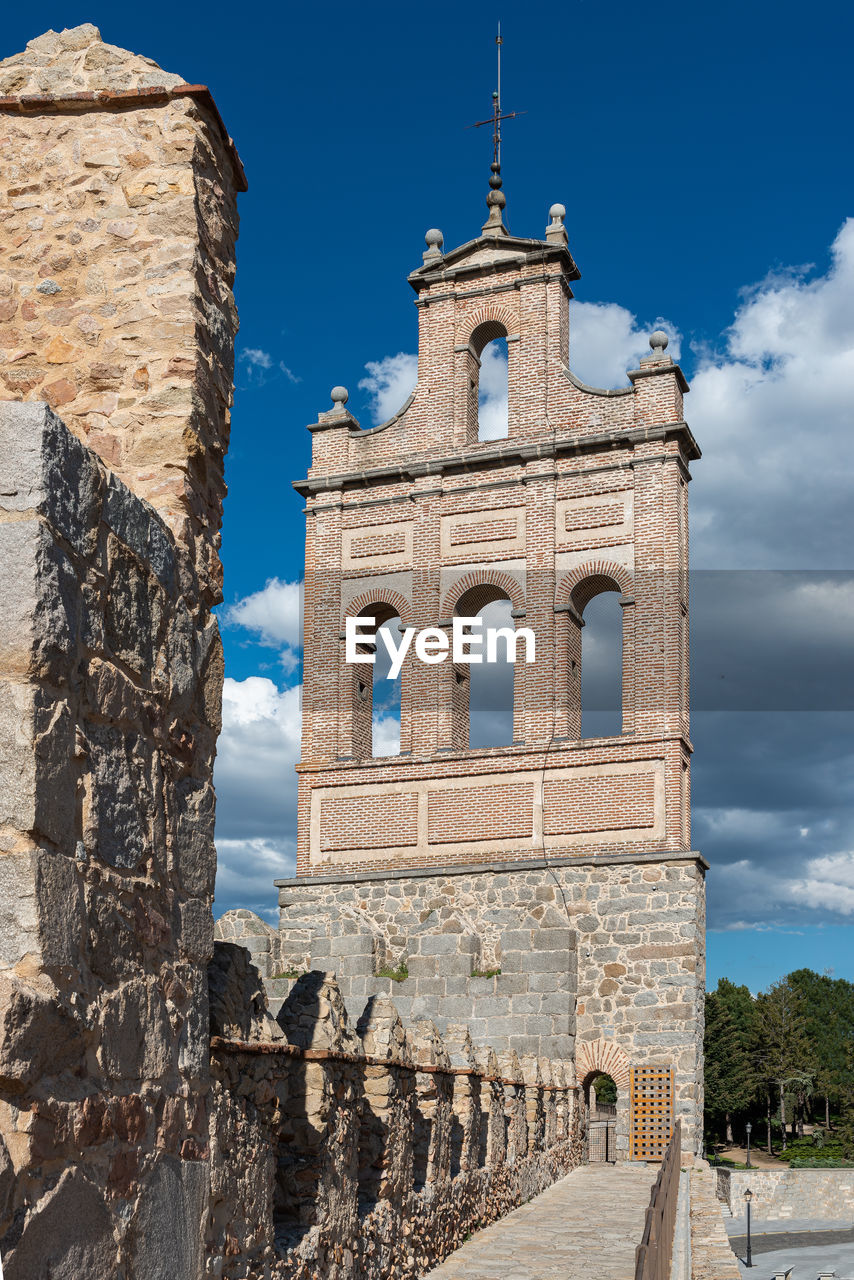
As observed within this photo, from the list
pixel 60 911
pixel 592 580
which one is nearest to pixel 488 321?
pixel 592 580

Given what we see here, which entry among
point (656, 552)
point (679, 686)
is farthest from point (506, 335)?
point (679, 686)

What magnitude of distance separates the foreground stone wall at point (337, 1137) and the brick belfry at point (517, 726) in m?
6.53

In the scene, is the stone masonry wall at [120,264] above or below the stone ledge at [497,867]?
above

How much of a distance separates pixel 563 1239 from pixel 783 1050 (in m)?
52.6

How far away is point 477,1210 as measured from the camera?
10523 mm

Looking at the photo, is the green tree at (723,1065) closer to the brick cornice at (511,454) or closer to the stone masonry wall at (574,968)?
the stone masonry wall at (574,968)

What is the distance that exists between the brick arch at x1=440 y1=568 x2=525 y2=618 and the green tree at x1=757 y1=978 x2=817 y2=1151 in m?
42.6

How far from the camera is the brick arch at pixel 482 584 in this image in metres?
20.4

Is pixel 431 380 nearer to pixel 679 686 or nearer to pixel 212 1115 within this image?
pixel 679 686

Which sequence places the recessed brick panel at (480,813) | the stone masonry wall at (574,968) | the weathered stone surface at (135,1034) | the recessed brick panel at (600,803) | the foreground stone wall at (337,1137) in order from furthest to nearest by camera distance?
the recessed brick panel at (480,813)
the recessed brick panel at (600,803)
the stone masonry wall at (574,968)
the foreground stone wall at (337,1137)
the weathered stone surface at (135,1034)

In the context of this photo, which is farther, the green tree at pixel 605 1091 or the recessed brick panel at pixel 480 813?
the green tree at pixel 605 1091

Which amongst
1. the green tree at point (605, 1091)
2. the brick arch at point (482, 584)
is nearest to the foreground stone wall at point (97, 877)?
the brick arch at point (482, 584)

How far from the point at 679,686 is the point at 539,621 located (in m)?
2.38

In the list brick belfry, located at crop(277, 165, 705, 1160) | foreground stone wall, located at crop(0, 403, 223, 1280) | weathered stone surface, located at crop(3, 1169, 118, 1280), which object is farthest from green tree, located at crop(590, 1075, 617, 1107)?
weathered stone surface, located at crop(3, 1169, 118, 1280)
